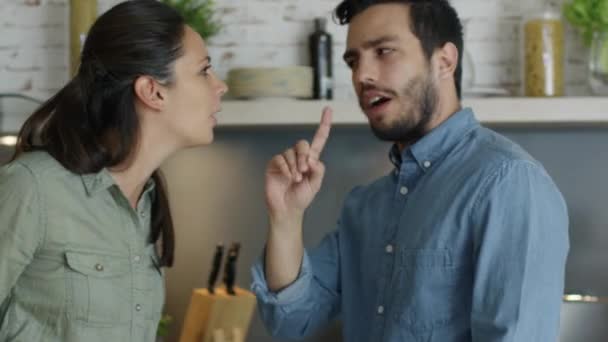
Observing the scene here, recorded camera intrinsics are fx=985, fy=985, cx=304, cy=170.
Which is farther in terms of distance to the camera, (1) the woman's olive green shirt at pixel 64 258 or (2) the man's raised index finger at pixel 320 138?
(2) the man's raised index finger at pixel 320 138

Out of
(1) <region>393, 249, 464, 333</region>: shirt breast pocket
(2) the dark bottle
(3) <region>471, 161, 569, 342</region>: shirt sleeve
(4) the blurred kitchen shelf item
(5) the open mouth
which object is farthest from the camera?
(2) the dark bottle

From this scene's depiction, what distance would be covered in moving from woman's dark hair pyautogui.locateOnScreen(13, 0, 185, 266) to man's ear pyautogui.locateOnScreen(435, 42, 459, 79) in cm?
55

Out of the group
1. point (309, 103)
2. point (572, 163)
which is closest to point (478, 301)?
point (309, 103)

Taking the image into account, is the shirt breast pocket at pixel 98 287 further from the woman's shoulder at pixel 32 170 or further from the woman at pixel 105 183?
the woman's shoulder at pixel 32 170

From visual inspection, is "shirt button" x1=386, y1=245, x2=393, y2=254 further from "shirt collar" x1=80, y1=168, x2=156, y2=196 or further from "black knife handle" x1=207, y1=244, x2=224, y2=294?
"black knife handle" x1=207, y1=244, x2=224, y2=294

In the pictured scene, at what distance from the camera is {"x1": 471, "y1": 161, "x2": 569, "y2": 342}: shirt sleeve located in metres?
1.59

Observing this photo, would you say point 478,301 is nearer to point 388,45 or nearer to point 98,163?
point 388,45

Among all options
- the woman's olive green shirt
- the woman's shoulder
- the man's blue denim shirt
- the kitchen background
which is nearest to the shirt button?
the man's blue denim shirt

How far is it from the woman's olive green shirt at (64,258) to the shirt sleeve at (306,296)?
249mm

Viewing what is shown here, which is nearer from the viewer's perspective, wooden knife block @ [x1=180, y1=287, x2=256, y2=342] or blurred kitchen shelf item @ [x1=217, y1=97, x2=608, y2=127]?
blurred kitchen shelf item @ [x1=217, y1=97, x2=608, y2=127]

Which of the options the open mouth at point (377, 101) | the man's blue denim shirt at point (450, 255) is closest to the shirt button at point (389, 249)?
the man's blue denim shirt at point (450, 255)

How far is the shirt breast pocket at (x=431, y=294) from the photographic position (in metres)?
1.71

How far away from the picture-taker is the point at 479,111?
281cm

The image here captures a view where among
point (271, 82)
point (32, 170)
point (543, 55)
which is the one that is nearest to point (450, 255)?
point (32, 170)
